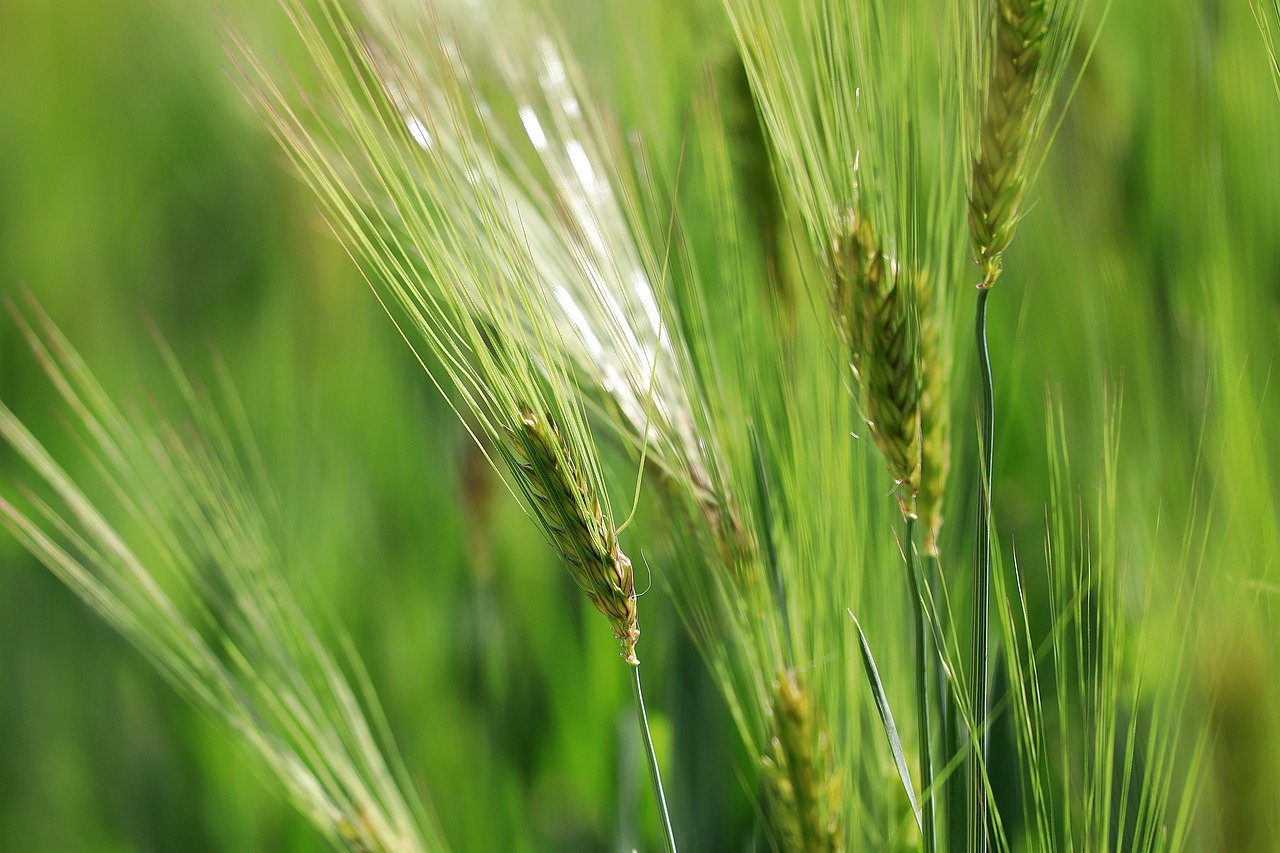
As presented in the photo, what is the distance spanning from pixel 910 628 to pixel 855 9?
0.73 feet

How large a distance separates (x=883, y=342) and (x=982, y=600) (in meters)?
0.07

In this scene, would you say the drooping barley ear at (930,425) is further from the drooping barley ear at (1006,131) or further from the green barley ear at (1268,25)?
the green barley ear at (1268,25)

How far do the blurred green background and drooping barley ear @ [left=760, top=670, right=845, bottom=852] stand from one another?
0.48 ft

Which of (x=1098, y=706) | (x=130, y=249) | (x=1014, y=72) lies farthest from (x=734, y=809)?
(x=130, y=249)

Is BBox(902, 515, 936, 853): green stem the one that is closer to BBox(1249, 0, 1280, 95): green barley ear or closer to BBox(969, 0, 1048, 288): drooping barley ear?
BBox(969, 0, 1048, 288): drooping barley ear

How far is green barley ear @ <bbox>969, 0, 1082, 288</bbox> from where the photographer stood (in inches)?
9.8

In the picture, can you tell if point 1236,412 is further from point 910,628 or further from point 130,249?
point 130,249

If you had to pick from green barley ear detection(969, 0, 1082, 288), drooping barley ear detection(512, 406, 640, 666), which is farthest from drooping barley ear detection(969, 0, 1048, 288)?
drooping barley ear detection(512, 406, 640, 666)

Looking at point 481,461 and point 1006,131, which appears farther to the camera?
point 481,461

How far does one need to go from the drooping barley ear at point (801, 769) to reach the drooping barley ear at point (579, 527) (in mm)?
Result: 45

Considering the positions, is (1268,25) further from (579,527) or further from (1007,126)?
(579,527)

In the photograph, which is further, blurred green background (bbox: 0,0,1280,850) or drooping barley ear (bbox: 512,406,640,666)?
blurred green background (bbox: 0,0,1280,850)

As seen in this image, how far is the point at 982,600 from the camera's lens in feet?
0.80

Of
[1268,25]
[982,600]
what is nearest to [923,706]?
[982,600]
